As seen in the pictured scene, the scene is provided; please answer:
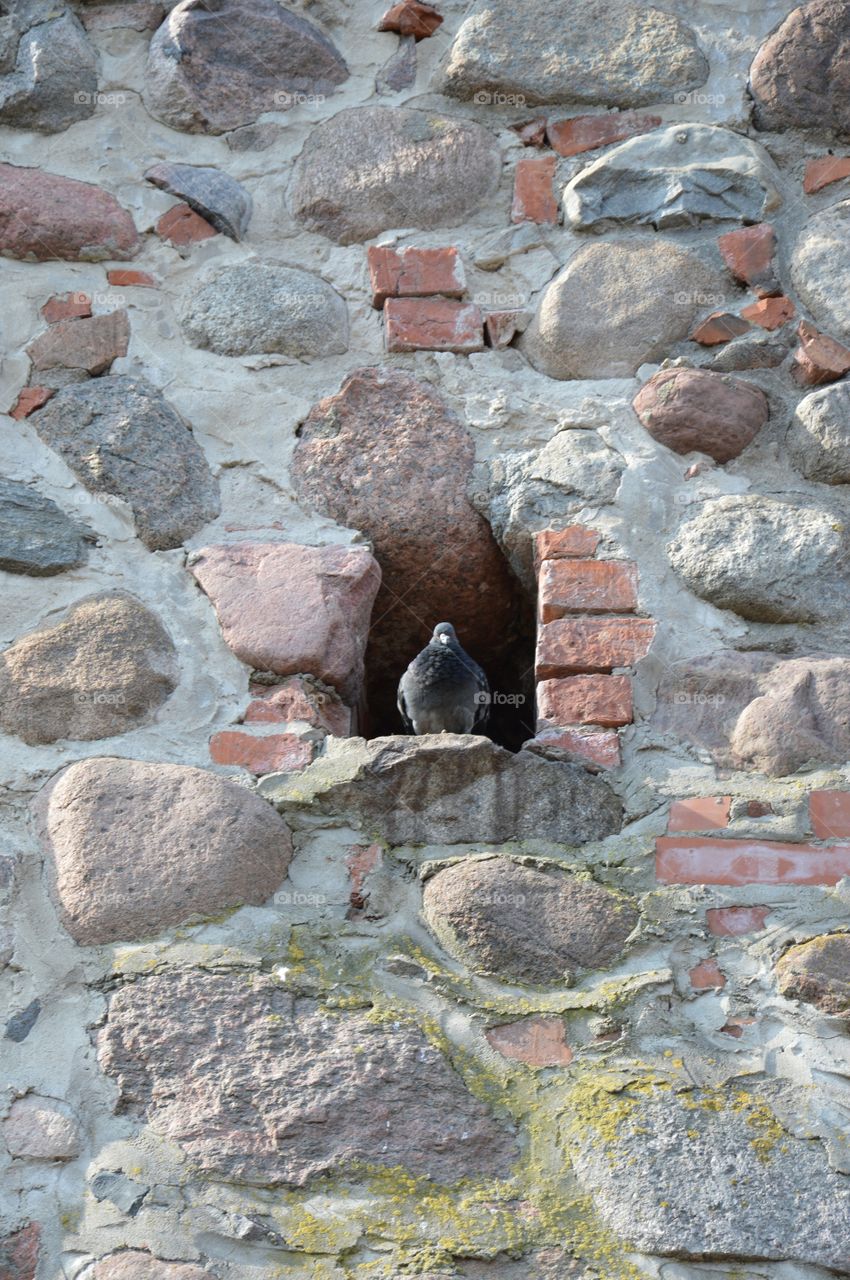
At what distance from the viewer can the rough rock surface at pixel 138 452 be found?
2.72 meters

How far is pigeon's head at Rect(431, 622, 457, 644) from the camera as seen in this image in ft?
9.07

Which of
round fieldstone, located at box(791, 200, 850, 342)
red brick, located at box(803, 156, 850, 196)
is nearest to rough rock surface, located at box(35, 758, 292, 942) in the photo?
round fieldstone, located at box(791, 200, 850, 342)

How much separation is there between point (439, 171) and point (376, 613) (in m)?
0.83

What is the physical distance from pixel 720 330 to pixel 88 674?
1.24m

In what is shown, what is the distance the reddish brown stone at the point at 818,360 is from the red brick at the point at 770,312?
0.05m

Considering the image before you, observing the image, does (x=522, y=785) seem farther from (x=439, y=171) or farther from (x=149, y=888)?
(x=439, y=171)

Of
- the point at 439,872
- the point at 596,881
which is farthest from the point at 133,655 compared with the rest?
the point at 596,881

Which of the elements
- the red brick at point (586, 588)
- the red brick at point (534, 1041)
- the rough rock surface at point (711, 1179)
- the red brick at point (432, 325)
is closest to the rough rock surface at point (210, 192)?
the red brick at point (432, 325)

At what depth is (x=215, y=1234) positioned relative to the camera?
2020 millimetres

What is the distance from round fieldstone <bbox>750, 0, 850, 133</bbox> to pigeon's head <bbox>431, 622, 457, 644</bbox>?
1132mm

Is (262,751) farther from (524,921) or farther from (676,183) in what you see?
(676,183)

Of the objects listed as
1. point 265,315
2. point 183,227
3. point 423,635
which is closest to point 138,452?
point 265,315

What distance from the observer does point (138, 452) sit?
9.04ft

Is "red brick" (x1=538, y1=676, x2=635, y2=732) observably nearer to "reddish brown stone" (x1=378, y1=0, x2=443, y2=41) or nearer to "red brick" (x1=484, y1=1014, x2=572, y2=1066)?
"red brick" (x1=484, y1=1014, x2=572, y2=1066)
